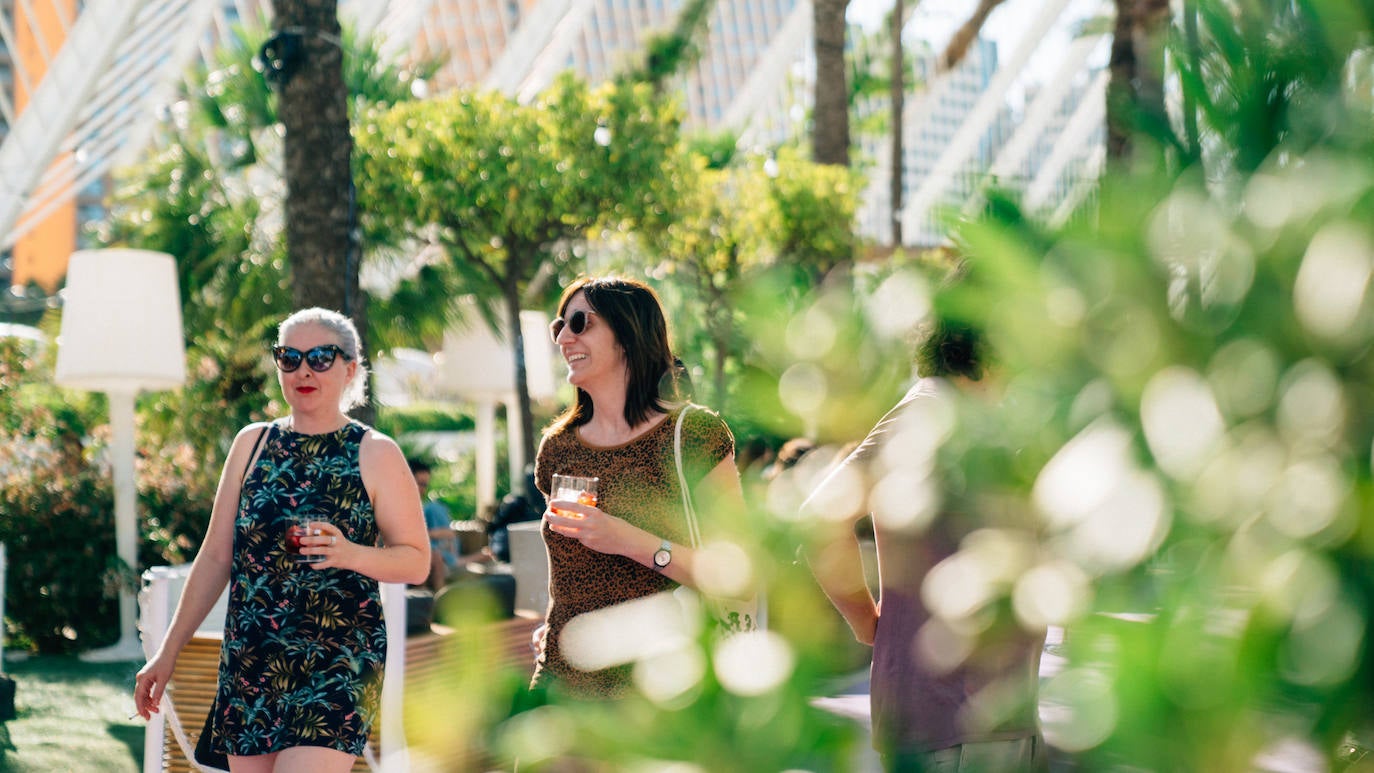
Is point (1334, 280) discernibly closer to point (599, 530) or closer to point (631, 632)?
point (631, 632)

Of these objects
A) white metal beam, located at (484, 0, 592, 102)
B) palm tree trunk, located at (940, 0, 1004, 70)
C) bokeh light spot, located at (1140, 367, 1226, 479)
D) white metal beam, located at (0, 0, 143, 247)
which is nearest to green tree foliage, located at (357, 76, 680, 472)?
white metal beam, located at (0, 0, 143, 247)

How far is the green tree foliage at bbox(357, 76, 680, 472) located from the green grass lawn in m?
5.08

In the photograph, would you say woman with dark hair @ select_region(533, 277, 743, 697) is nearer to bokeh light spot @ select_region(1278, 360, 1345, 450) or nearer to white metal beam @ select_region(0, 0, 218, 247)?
bokeh light spot @ select_region(1278, 360, 1345, 450)

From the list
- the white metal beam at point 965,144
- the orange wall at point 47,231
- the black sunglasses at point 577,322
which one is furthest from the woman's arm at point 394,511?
the orange wall at point 47,231

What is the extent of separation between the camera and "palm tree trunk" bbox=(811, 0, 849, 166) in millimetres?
14812

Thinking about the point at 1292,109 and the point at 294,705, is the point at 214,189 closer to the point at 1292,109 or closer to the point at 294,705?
the point at 294,705

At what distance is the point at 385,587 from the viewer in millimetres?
5082

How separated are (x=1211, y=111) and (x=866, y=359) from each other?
14cm

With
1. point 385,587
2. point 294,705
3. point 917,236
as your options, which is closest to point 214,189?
point 385,587

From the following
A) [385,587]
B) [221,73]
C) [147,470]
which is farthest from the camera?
[221,73]

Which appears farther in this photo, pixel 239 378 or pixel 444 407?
pixel 444 407

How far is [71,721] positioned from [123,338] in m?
2.62

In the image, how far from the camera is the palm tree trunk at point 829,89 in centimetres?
1481

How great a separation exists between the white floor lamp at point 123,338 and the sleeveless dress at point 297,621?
6.09 m
